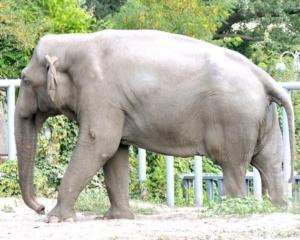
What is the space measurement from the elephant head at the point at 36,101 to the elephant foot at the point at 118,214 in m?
0.63

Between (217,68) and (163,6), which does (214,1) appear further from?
(217,68)

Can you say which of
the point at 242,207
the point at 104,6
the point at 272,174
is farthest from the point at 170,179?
the point at 104,6

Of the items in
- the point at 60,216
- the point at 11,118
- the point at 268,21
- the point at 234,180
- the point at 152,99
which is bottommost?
the point at 60,216

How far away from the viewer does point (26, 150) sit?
10.5 meters

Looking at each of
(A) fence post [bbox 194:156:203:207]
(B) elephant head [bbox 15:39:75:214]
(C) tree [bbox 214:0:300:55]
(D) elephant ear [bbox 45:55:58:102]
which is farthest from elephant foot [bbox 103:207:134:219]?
(C) tree [bbox 214:0:300:55]

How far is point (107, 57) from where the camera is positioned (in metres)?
9.95

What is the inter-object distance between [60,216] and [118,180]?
0.86 metres

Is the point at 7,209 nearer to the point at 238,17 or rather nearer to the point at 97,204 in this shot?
the point at 97,204

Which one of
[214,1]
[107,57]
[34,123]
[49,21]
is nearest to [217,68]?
[107,57]

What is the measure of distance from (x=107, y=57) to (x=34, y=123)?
3.64 ft

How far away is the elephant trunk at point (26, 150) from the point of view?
1041 cm

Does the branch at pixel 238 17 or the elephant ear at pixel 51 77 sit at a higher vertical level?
the branch at pixel 238 17

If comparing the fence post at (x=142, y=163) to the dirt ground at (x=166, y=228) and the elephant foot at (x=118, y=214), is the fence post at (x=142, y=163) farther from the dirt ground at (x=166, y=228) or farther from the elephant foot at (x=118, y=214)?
the dirt ground at (x=166, y=228)

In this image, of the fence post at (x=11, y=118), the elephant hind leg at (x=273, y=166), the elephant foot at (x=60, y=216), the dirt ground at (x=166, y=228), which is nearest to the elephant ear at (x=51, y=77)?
the elephant foot at (x=60, y=216)
